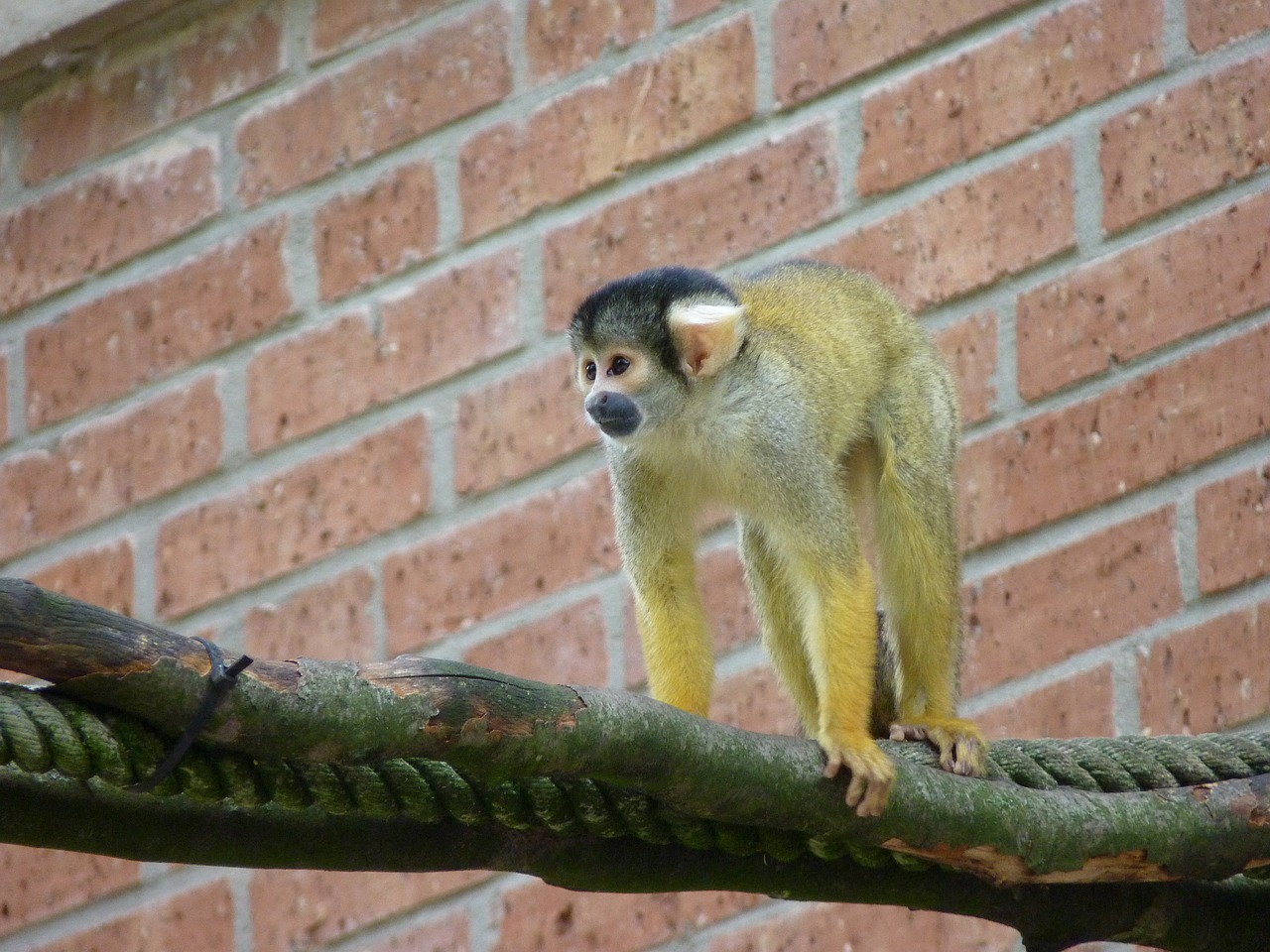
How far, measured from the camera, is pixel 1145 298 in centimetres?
303

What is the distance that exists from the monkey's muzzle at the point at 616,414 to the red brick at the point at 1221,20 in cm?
114

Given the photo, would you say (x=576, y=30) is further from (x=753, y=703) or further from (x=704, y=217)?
(x=753, y=703)

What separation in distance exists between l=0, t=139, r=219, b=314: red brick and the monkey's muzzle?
1.45 m

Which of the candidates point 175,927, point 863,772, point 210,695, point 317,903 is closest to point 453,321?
point 317,903

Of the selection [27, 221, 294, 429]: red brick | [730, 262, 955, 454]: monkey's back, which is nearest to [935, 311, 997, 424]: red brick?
[730, 262, 955, 454]: monkey's back

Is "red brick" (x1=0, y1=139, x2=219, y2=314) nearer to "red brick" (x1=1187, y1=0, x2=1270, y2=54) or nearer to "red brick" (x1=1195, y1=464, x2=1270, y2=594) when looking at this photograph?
"red brick" (x1=1187, y1=0, x2=1270, y2=54)

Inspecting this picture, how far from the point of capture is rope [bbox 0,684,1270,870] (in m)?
1.49

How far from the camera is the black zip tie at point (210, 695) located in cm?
151

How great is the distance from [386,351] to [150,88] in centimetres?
89

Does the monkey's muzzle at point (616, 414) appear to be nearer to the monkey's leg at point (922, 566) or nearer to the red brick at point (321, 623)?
the monkey's leg at point (922, 566)

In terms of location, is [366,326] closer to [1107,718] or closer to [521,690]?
[1107,718]

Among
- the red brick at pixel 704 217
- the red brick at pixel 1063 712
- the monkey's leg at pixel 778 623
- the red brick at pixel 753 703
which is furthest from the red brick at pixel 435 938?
the red brick at pixel 704 217

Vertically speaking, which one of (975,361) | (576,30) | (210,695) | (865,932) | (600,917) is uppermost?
(576,30)

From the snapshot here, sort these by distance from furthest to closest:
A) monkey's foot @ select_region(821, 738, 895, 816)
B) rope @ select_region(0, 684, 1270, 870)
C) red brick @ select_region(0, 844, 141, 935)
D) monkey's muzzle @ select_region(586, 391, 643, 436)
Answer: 1. red brick @ select_region(0, 844, 141, 935)
2. monkey's muzzle @ select_region(586, 391, 643, 436)
3. monkey's foot @ select_region(821, 738, 895, 816)
4. rope @ select_region(0, 684, 1270, 870)
